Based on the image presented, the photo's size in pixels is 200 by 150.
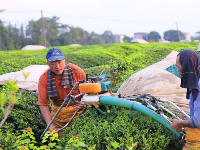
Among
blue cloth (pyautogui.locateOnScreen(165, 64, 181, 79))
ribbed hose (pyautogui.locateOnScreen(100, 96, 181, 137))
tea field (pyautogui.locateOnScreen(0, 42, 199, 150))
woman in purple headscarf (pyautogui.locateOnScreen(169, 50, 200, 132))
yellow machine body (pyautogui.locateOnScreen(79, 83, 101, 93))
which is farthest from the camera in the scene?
blue cloth (pyautogui.locateOnScreen(165, 64, 181, 79))

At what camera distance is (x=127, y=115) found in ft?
9.53

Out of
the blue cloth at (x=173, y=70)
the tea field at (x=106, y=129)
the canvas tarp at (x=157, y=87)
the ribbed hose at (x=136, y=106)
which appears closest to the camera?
the tea field at (x=106, y=129)

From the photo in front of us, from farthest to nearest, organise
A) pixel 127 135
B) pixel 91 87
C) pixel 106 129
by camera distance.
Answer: pixel 91 87
pixel 106 129
pixel 127 135

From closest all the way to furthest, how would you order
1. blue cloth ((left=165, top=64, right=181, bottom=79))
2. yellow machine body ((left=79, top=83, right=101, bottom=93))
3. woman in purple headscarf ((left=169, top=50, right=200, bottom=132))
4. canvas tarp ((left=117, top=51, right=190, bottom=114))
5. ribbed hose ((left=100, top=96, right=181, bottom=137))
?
1. woman in purple headscarf ((left=169, top=50, right=200, bottom=132))
2. ribbed hose ((left=100, top=96, right=181, bottom=137))
3. yellow machine body ((left=79, top=83, right=101, bottom=93))
4. canvas tarp ((left=117, top=51, right=190, bottom=114))
5. blue cloth ((left=165, top=64, right=181, bottom=79))

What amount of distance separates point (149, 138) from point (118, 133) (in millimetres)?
302

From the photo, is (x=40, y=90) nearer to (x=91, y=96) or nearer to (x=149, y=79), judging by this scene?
(x=91, y=96)

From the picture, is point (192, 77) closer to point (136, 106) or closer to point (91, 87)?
point (136, 106)

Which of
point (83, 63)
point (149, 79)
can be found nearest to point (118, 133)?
point (149, 79)

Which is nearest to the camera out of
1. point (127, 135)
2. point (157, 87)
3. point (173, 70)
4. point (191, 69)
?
point (191, 69)

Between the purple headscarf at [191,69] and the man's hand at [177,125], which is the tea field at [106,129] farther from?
the purple headscarf at [191,69]

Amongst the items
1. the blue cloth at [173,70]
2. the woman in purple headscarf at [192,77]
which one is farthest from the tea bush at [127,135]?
the blue cloth at [173,70]

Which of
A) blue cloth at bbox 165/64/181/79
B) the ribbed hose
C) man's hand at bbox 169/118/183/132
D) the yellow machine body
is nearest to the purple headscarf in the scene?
man's hand at bbox 169/118/183/132

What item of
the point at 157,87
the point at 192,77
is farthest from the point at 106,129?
the point at 157,87

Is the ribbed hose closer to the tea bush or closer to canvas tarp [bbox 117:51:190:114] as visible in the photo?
the tea bush
